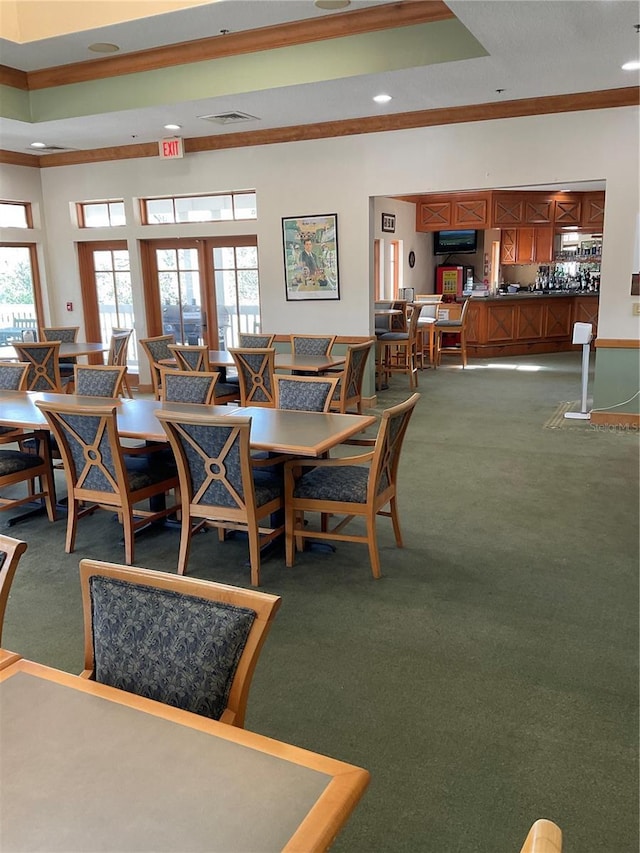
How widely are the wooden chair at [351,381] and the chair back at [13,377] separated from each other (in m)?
2.54

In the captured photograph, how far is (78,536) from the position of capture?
161 inches

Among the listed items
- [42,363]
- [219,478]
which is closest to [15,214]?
[42,363]

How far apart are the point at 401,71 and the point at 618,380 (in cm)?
346

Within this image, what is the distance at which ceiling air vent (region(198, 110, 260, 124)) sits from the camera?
21.5 ft

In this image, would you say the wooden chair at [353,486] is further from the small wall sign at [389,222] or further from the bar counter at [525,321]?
the bar counter at [525,321]

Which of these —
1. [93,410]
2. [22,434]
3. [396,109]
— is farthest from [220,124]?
[93,410]

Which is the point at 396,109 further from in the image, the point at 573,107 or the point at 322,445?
the point at 322,445

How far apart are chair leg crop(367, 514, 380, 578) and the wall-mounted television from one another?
10.3 m

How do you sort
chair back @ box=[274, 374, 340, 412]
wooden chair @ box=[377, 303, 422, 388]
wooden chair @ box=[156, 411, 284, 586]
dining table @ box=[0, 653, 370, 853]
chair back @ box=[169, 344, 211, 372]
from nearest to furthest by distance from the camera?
dining table @ box=[0, 653, 370, 853] → wooden chair @ box=[156, 411, 284, 586] → chair back @ box=[274, 374, 340, 412] → chair back @ box=[169, 344, 211, 372] → wooden chair @ box=[377, 303, 422, 388]

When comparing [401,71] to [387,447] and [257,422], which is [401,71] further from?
[387,447]

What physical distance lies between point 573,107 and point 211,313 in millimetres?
4821

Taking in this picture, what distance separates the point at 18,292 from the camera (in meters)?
9.02

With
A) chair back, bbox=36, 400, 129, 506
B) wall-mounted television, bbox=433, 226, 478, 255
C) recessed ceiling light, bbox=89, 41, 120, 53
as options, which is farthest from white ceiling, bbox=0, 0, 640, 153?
wall-mounted television, bbox=433, 226, 478, 255

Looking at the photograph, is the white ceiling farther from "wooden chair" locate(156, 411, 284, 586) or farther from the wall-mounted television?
the wall-mounted television
